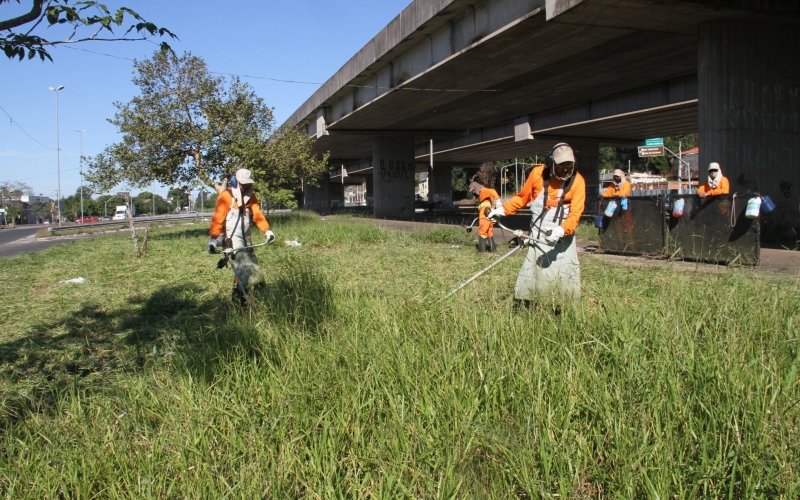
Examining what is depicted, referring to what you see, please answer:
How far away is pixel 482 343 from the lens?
363 cm

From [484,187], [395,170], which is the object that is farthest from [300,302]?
[395,170]

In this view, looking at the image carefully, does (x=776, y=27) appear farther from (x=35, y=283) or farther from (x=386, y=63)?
(x=35, y=283)

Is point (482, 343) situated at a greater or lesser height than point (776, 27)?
lesser

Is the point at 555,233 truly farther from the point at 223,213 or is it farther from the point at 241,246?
the point at 223,213

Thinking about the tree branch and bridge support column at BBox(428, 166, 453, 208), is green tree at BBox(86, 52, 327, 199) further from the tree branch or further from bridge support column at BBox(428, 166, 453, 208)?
bridge support column at BBox(428, 166, 453, 208)

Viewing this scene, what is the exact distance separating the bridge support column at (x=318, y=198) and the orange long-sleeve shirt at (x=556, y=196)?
50773 mm

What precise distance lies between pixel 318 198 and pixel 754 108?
47.5 meters

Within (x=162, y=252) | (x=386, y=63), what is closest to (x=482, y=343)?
(x=162, y=252)

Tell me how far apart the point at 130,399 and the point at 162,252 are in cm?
1314

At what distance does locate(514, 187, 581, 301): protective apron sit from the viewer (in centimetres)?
489

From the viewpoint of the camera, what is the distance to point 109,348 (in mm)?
5758

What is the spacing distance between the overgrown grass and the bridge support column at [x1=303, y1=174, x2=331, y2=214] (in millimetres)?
51847

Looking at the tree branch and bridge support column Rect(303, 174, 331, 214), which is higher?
bridge support column Rect(303, 174, 331, 214)

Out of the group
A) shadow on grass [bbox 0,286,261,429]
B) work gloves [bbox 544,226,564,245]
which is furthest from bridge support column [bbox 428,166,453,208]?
work gloves [bbox 544,226,564,245]
